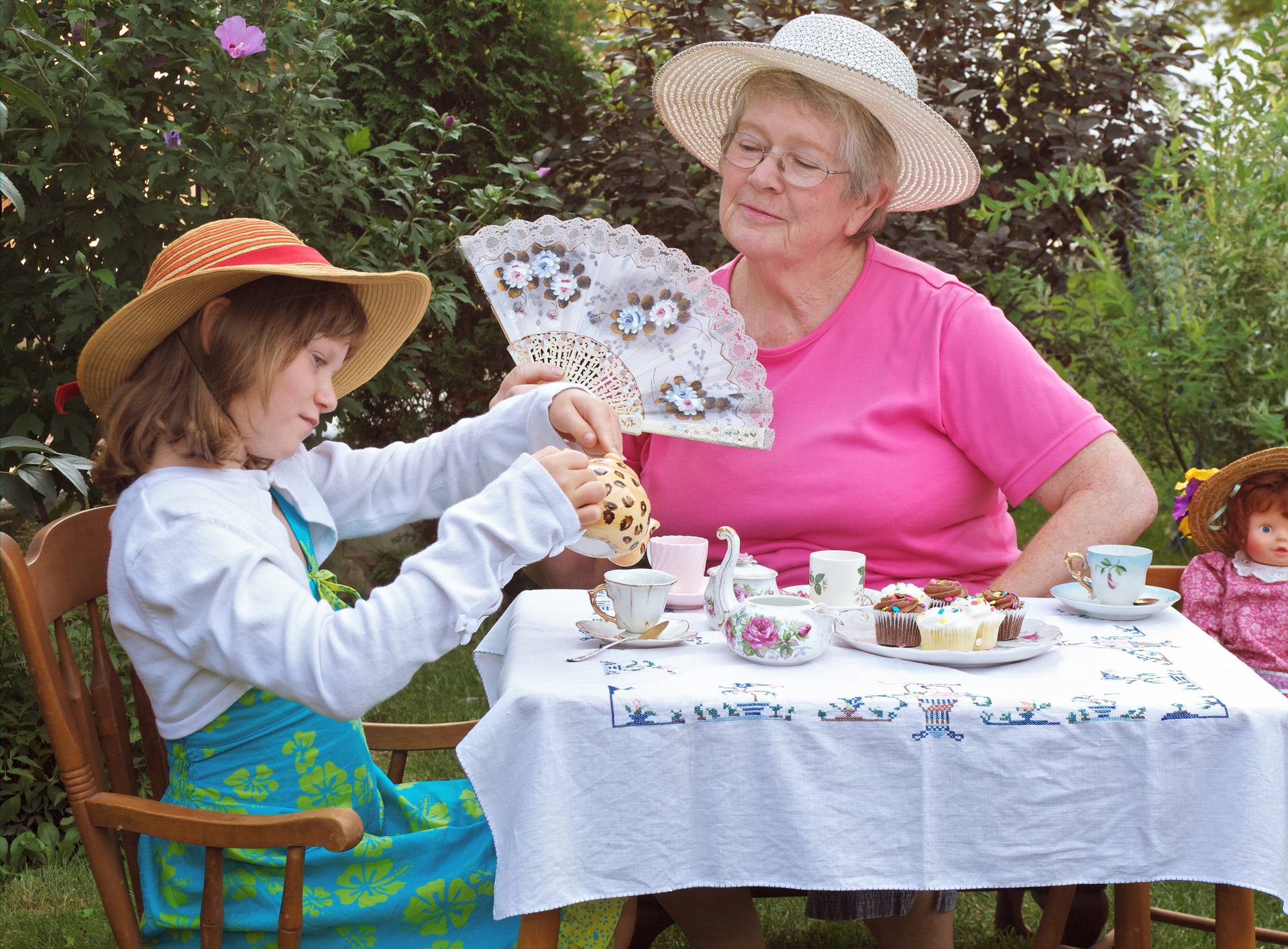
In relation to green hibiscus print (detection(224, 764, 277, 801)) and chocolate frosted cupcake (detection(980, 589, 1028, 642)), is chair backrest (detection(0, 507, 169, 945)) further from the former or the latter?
chocolate frosted cupcake (detection(980, 589, 1028, 642))

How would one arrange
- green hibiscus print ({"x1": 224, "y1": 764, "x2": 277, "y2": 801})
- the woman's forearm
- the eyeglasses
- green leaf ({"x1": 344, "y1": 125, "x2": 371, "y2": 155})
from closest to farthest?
green hibiscus print ({"x1": 224, "y1": 764, "x2": 277, "y2": 801}) < the eyeglasses < the woman's forearm < green leaf ({"x1": 344, "y1": 125, "x2": 371, "y2": 155})

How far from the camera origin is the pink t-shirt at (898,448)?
9.07 feet

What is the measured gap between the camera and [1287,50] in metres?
4.89

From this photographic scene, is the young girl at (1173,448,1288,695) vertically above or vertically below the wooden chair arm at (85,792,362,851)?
above

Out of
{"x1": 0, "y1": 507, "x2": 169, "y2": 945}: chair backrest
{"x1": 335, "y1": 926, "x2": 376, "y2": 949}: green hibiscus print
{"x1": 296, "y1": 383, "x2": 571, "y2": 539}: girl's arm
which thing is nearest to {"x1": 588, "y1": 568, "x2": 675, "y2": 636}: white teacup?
{"x1": 296, "y1": 383, "x2": 571, "y2": 539}: girl's arm

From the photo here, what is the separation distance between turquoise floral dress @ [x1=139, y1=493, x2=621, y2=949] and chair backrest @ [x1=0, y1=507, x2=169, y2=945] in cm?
9

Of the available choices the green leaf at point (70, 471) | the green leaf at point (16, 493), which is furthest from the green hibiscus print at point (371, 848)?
the green leaf at point (16, 493)

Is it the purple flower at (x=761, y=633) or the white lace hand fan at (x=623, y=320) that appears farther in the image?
the white lace hand fan at (x=623, y=320)

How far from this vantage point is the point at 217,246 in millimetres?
1995

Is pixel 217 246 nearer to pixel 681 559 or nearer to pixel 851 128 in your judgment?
pixel 681 559

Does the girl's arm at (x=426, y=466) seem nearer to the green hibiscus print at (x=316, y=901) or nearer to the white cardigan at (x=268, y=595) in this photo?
the white cardigan at (x=268, y=595)

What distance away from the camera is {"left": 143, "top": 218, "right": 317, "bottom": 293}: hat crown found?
6.46 feet

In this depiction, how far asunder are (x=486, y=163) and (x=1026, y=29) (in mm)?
2535

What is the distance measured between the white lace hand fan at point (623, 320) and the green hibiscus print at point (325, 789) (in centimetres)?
99
